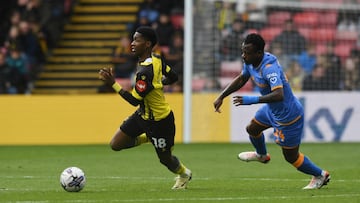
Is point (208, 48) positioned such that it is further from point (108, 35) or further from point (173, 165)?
point (173, 165)

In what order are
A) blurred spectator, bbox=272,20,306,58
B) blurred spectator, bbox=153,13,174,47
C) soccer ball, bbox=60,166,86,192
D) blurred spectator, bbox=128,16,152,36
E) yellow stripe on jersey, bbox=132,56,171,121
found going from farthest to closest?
blurred spectator, bbox=128,16,152,36, blurred spectator, bbox=153,13,174,47, blurred spectator, bbox=272,20,306,58, yellow stripe on jersey, bbox=132,56,171,121, soccer ball, bbox=60,166,86,192

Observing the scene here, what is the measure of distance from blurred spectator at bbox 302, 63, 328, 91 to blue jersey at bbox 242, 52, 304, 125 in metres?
10.9

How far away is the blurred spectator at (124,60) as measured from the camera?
24.8 metres

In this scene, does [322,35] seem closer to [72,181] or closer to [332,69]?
[332,69]

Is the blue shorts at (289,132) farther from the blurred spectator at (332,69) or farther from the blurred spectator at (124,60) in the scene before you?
the blurred spectator at (124,60)

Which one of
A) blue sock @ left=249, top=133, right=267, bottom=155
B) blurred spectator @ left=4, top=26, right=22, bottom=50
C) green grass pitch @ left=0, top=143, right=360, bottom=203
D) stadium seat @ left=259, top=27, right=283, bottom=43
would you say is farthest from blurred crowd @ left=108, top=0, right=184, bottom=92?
blue sock @ left=249, top=133, right=267, bottom=155

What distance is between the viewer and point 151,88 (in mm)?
12070

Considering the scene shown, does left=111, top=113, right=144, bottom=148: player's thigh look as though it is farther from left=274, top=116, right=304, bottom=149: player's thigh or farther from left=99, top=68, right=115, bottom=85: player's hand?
left=274, top=116, right=304, bottom=149: player's thigh

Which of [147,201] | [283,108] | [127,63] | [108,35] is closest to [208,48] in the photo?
[127,63]

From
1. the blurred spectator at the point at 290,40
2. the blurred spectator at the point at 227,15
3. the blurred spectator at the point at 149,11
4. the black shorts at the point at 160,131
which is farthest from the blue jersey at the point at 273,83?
the blurred spectator at the point at 149,11

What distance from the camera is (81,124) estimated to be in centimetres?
2275

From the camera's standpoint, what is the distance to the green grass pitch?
1146cm

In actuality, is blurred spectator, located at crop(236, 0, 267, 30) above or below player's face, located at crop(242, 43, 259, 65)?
below

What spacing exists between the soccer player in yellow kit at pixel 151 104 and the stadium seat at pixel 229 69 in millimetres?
10764
